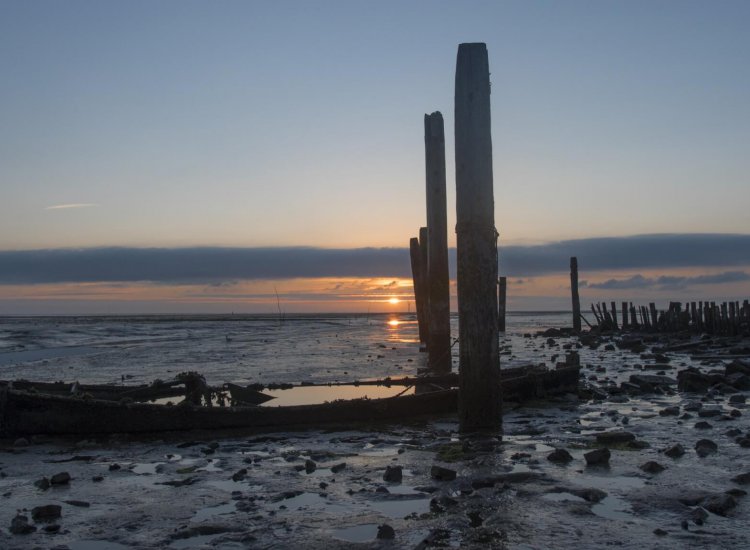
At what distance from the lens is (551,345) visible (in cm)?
2892

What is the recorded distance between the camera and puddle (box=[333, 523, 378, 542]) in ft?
17.0

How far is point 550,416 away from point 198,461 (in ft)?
18.3

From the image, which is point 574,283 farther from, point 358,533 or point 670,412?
point 358,533

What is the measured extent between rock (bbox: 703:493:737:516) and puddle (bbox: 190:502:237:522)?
386 cm

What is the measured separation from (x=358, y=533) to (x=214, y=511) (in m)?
1.41

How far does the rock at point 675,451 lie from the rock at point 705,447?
0.17 meters

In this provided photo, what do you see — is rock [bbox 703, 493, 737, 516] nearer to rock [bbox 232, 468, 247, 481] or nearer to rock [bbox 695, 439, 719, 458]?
rock [bbox 695, 439, 719, 458]

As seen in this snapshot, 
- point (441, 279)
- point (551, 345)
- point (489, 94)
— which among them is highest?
point (489, 94)

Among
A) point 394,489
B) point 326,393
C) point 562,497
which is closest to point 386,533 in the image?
point 394,489

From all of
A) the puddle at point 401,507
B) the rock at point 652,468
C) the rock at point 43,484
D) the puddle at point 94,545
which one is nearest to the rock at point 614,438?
the rock at point 652,468

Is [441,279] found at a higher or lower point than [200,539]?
higher

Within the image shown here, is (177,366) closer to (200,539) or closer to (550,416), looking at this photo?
(550,416)

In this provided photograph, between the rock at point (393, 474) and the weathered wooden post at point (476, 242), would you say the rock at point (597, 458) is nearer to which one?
the weathered wooden post at point (476, 242)

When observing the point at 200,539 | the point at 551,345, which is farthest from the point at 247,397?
the point at 551,345
